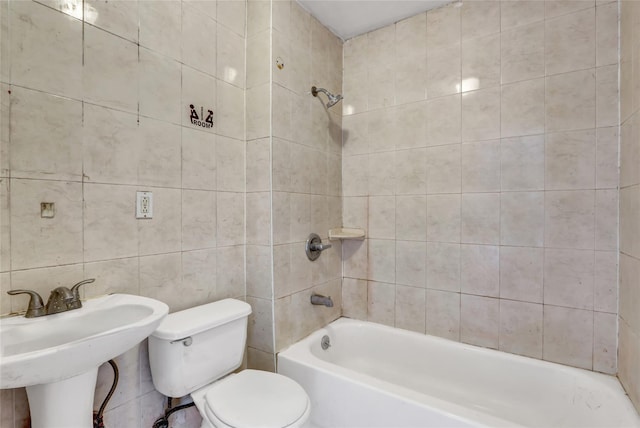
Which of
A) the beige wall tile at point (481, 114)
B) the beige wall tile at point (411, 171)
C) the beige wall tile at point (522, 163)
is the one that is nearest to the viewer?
the beige wall tile at point (522, 163)

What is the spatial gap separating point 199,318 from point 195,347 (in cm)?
12

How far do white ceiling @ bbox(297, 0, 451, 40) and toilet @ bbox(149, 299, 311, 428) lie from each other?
1.84m

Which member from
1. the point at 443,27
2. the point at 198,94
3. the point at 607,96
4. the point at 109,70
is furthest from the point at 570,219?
the point at 109,70

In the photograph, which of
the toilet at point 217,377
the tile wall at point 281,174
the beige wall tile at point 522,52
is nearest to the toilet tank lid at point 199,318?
the toilet at point 217,377

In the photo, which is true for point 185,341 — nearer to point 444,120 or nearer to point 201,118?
point 201,118

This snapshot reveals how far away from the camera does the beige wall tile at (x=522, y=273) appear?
1.65 metres

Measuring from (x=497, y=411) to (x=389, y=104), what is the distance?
6.22 feet

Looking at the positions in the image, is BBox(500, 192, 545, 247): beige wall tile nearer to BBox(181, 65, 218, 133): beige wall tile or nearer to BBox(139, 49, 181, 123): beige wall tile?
BBox(181, 65, 218, 133): beige wall tile

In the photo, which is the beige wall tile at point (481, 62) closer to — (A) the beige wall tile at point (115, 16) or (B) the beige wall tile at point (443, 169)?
(B) the beige wall tile at point (443, 169)

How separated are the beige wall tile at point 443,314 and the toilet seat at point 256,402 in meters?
1.00

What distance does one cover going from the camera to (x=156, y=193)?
4.53 feet

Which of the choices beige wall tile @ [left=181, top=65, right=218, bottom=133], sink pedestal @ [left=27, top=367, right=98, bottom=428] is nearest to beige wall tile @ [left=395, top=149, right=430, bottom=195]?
beige wall tile @ [left=181, top=65, right=218, bottom=133]

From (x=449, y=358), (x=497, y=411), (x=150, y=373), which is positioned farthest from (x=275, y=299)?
(x=497, y=411)

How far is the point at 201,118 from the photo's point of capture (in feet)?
5.16
